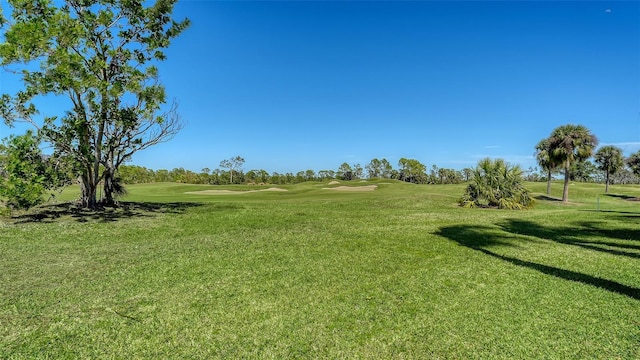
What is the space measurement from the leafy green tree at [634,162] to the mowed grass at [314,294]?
122ft

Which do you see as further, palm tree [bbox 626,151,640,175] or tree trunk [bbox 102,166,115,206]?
palm tree [bbox 626,151,640,175]

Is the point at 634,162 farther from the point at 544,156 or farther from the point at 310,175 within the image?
the point at 310,175

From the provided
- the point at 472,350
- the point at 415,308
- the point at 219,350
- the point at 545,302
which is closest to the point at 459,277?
the point at 545,302

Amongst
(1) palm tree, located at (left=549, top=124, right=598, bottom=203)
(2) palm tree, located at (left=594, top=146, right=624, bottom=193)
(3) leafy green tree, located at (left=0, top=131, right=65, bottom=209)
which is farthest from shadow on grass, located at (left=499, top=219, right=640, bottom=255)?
(2) palm tree, located at (left=594, top=146, right=624, bottom=193)

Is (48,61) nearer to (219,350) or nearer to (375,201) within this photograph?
(219,350)

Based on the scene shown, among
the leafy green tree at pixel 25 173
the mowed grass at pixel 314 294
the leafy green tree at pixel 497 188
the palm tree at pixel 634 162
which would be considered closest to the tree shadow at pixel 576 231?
the mowed grass at pixel 314 294

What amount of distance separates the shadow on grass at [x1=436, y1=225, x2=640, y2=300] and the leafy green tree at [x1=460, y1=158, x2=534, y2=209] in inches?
330

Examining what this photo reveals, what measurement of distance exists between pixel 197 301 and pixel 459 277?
460cm

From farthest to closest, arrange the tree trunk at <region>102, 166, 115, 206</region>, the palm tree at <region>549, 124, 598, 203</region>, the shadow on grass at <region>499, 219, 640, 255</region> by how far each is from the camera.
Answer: the palm tree at <region>549, 124, 598, 203</region>
the tree trunk at <region>102, 166, 115, 206</region>
the shadow on grass at <region>499, 219, 640, 255</region>

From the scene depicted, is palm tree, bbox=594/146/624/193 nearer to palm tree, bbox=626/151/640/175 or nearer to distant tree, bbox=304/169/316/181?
palm tree, bbox=626/151/640/175

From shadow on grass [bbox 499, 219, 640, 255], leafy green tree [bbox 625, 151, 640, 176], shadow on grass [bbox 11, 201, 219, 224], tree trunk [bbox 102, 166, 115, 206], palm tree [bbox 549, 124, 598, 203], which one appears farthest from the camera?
leafy green tree [bbox 625, 151, 640, 176]

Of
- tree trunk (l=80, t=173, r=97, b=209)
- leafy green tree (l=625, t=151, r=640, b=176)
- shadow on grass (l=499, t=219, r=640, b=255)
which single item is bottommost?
shadow on grass (l=499, t=219, r=640, b=255)

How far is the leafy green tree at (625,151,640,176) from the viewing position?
36.8 metres

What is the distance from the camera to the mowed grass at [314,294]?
3.58 metres
